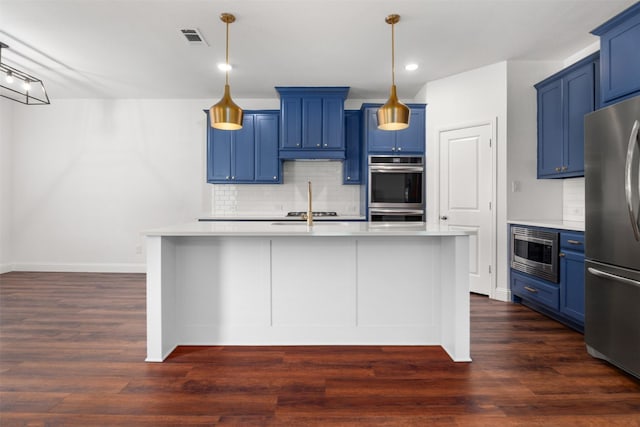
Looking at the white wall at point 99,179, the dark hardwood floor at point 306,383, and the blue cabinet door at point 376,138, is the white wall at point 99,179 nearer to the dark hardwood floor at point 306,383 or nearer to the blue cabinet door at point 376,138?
the blue cabinet door at point 376,138

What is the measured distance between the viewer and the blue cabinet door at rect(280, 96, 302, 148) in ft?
16.6

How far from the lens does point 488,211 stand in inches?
168

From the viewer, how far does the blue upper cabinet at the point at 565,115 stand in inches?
133

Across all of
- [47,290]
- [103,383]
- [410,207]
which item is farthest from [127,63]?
[410,207]

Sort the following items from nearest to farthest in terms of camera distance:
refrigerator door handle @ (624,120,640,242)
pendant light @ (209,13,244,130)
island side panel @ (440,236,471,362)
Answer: refrigerator door handle @ (624,120,640,242) < island side panel @ (440,236,471,362) < pendant light @ (209,13,244,130)

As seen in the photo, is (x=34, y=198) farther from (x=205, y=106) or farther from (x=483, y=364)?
(x=483, y=364)

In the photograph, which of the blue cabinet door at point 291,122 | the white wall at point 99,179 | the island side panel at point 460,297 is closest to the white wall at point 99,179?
the white wall at point 99,179

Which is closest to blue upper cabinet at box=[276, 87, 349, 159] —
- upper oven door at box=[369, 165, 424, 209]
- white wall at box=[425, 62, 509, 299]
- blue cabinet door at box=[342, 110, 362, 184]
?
blue cabinet door at box=[342, 110, 362, 184]

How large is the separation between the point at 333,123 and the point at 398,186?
1.25 metres

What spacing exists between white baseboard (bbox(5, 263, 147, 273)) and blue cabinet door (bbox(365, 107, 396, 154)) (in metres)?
3.93

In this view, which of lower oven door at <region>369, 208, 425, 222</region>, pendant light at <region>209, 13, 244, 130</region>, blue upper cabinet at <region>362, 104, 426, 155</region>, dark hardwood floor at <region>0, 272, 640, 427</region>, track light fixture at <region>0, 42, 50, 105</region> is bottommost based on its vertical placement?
dark hardwood floor at <region>0, 272, 640, 427</region>

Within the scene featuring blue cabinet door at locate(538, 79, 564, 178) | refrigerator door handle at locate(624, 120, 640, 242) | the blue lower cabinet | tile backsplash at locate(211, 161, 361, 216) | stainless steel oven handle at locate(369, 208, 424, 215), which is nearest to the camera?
refrigerator door handle at locate(624, 120, 640, 242)

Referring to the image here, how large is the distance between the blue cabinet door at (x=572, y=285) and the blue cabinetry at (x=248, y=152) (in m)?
3.60

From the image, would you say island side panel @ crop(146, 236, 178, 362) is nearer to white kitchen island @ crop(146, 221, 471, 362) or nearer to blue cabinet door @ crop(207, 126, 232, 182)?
white kitchen island @ crop(146, 221, 471, 362)
